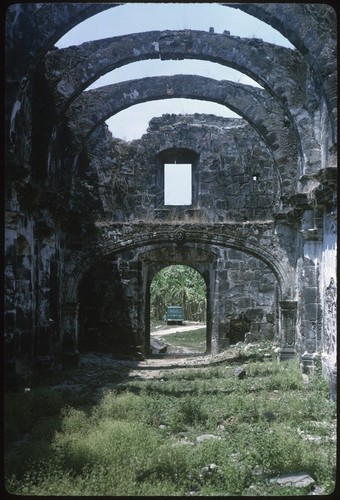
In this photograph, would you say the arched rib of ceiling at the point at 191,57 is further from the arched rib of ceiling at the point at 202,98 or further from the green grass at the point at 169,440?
the green grass at the point at 169,440

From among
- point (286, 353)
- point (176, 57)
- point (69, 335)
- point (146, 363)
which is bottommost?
point (146, 363)

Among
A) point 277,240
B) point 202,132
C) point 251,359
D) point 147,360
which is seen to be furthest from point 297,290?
point 202,132

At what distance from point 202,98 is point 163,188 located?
4169 millimetres

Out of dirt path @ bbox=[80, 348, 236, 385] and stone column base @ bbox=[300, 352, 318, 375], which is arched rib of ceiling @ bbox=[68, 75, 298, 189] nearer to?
stone column base @ bbox=[300, 352, 318, 375]

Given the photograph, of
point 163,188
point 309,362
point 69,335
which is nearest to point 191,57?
point 163,188

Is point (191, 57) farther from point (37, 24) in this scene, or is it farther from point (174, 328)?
point (174, 328)

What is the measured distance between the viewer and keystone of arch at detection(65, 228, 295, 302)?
12023 mm

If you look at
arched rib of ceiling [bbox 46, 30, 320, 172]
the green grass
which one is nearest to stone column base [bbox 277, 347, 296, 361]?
the green grass

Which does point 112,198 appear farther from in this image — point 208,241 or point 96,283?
point 208,241

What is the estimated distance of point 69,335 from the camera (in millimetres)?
11844

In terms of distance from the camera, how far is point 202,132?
16188 mm

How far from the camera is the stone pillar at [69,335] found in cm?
1180

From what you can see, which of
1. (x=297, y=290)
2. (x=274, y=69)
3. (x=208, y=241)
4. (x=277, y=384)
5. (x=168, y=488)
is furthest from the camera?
(x=208, y=241)

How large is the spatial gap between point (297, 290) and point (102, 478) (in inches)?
321
